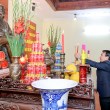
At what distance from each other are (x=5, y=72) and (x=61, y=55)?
0.40 metres

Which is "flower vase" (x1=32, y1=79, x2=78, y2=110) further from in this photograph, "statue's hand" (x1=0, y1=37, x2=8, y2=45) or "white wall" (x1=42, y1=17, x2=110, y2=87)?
"white wall" (x1=42, y1=17, x2=110, y2=87)

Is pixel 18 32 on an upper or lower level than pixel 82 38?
lower

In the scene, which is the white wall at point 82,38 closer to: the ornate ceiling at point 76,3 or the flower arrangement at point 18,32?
the ornate ceiling at point 76,3

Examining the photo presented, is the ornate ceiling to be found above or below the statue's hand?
above

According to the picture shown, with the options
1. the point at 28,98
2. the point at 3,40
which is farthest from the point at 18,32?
the point at 28,98

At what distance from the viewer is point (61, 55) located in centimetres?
119

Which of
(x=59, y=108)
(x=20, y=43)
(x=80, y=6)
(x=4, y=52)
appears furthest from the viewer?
(x=80, y=6)

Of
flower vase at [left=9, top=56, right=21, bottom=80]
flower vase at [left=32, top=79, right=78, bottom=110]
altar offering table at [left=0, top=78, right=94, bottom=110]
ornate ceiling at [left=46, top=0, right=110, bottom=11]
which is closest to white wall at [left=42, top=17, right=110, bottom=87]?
ornate ceiling at [left=46, top=0, right=110, bottom=11]

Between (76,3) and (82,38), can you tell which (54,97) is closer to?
(76,3)

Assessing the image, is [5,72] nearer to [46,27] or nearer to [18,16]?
[18,16]

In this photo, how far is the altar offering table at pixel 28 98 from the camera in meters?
0.79

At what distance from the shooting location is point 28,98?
0.87 m

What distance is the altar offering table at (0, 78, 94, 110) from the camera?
→ 0.79 meters

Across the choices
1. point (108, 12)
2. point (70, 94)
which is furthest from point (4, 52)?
point (108, 12)
